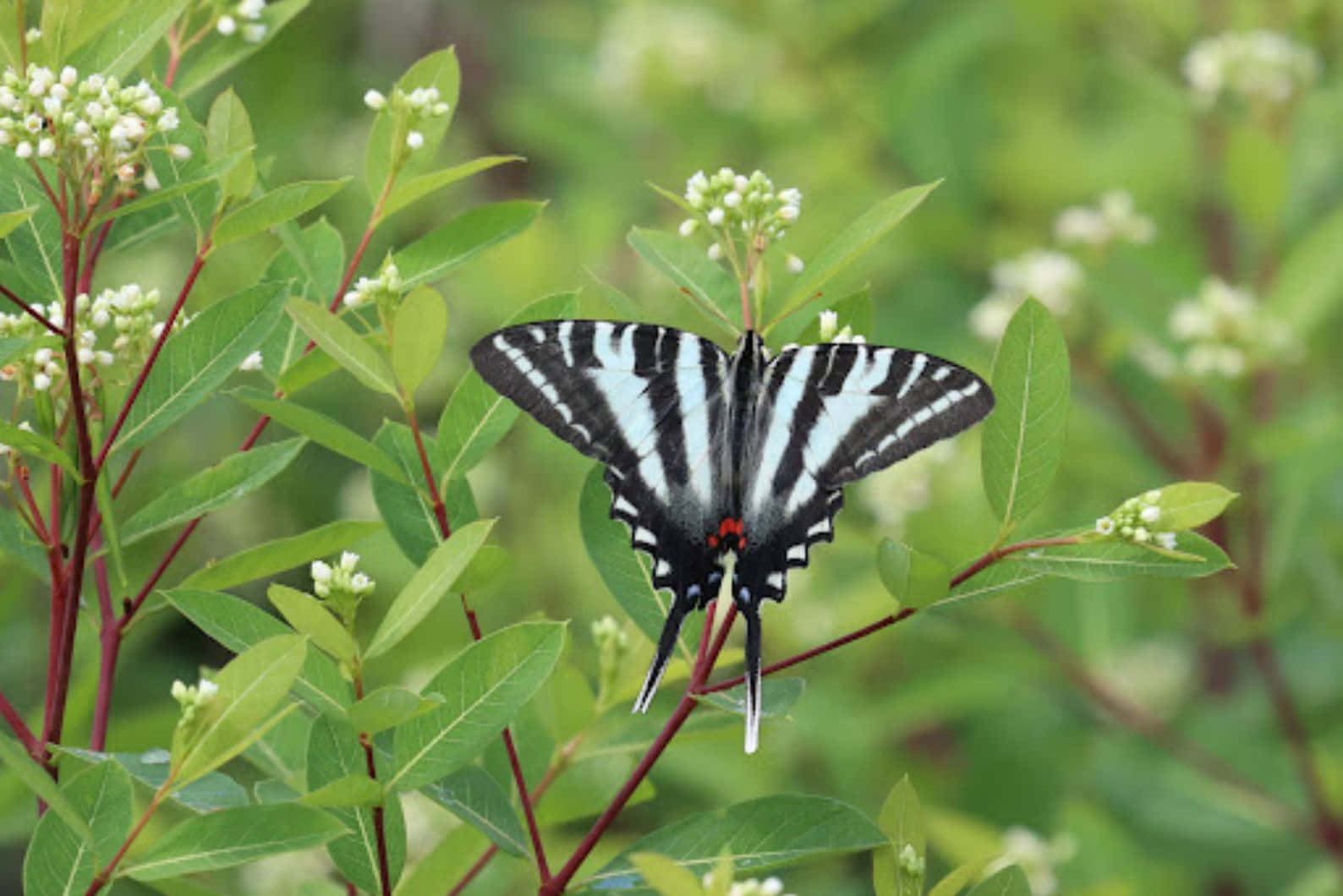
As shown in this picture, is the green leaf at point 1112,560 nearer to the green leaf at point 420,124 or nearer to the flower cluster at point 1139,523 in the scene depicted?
the flower cluster at point 1139,523

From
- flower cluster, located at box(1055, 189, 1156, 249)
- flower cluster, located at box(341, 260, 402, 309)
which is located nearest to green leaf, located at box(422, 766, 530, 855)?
flower cluster, located at box(341, 260, 402, 309)

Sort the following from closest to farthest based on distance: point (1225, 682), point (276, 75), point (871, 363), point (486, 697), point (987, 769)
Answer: point (486, 697)
point (871, 363)
point (987, 769)
point (1225, 682)
point (276, 75)

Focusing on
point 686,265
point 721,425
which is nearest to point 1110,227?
point 721,425

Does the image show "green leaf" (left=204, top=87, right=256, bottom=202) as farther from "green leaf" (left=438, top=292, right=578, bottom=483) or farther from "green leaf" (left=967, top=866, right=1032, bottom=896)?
"green leaf" (left=967, top=866, right=1032, bottom=896)

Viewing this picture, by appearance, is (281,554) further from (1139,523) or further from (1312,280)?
(1312,280)

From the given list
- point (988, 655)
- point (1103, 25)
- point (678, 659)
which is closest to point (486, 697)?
point (678, 659)

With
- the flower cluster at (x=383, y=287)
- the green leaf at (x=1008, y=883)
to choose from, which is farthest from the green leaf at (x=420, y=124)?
the green leaf at (x=1008, y=883)

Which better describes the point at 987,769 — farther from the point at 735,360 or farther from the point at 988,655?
the point at 735,360
